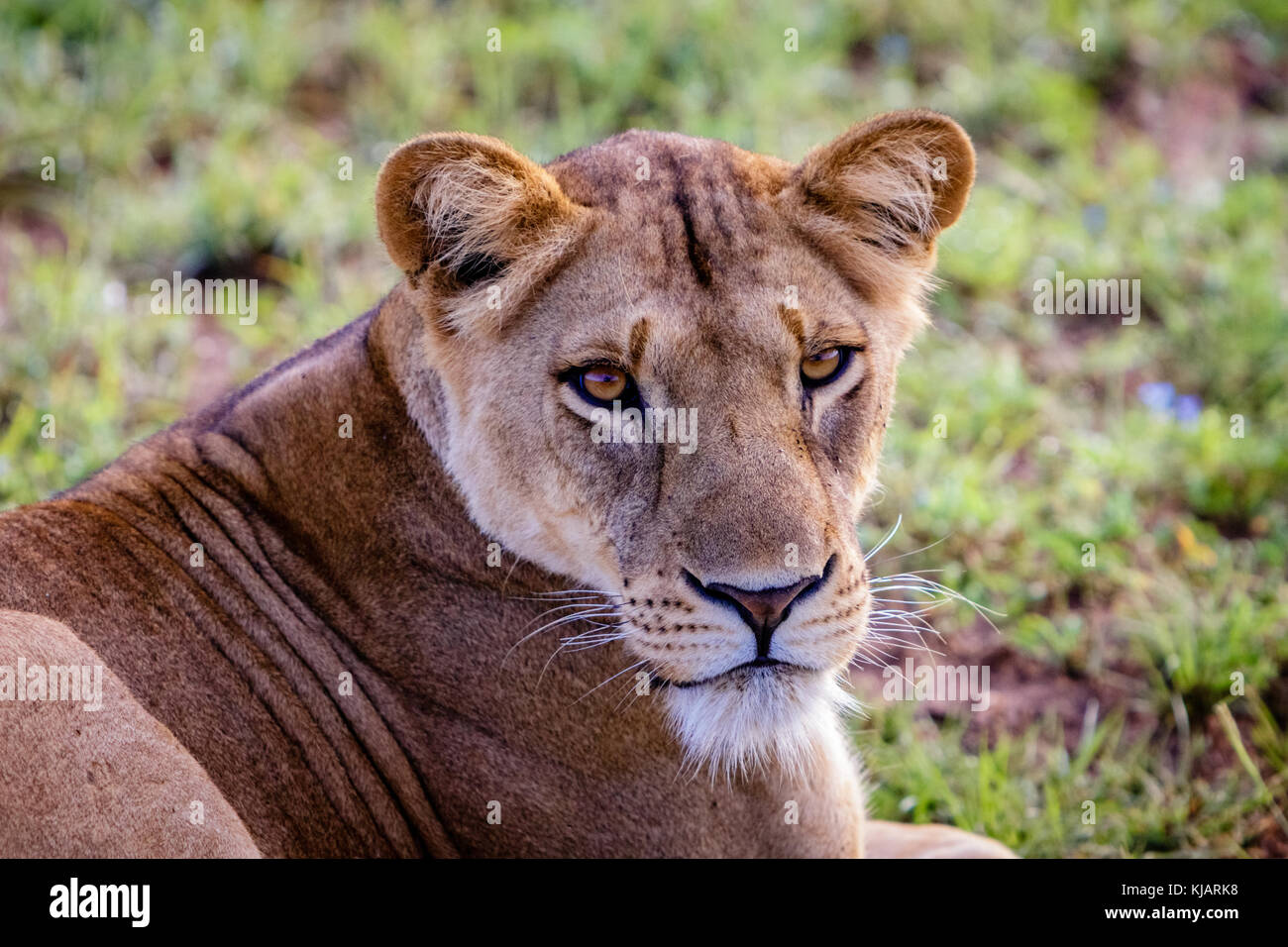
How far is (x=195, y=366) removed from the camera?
22.8ft

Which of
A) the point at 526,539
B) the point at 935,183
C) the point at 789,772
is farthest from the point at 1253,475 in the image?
the point at 526,539

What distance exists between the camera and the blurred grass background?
530 centimetres

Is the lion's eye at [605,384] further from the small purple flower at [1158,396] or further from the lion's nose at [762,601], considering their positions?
the small purple flower at [1158,396]

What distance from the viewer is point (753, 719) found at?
11.8 feet

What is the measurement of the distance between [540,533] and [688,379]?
2.02 ft

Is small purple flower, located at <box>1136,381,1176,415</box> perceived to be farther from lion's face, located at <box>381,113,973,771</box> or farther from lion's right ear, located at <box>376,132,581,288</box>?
lion's right ear, located at <box>376,132,581,288</box>

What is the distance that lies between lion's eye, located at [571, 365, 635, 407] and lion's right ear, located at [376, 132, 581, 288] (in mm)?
334

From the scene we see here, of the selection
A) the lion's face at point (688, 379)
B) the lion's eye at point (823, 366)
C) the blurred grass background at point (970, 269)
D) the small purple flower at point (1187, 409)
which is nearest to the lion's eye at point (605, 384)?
the lion's face at point (688, 379)

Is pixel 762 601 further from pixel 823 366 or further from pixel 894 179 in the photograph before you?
pixel 894 179

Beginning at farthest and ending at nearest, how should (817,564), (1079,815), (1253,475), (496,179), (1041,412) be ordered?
(1041,412)
(1253,475)
(1079,815)
(496,179)
(817,564)

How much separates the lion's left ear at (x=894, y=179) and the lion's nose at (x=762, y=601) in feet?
3.79

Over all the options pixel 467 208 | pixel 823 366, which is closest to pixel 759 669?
pixel 823 366

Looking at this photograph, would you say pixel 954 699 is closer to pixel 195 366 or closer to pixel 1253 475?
pixel 1253 475

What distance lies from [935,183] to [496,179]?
1.29 m
